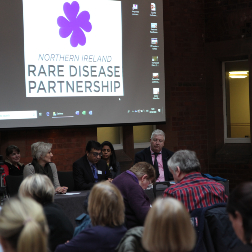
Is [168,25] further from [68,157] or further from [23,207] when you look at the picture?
[23,207]

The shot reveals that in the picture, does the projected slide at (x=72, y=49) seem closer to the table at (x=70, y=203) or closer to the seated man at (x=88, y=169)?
the seated man at (x=88, y=169)

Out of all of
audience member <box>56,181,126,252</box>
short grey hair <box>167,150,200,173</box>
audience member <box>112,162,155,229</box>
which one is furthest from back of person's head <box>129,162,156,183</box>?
audience member <box>56,181,126,252</box>

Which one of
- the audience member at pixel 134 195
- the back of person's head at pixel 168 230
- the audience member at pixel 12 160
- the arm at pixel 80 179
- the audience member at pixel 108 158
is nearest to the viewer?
the back of person's head at pixel 168 230

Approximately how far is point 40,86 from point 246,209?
14.9ft

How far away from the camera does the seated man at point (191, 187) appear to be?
256cm

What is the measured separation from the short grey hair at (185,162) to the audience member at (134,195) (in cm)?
35

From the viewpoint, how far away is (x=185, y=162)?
2805 mm

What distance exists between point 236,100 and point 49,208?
19.0 feet

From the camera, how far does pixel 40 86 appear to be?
560 cm

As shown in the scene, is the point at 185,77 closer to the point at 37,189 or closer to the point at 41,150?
the point at 41,150

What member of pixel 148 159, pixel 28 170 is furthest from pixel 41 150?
pixel 148 159

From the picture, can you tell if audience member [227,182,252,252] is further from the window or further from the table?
the window

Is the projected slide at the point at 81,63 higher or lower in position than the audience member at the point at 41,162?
higher

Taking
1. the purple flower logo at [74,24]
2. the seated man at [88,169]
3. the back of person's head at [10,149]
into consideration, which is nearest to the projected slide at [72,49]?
the purple flower logo at [74,24]
